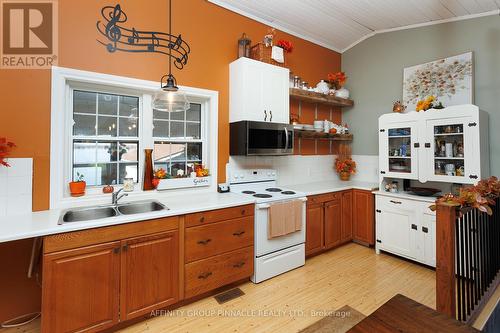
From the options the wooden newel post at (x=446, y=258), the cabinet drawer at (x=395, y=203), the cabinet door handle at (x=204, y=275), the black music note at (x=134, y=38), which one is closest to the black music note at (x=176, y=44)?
the black music note at (x=134, y=38)

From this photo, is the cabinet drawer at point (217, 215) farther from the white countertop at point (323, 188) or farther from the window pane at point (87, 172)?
the window pane at point (87, 172)

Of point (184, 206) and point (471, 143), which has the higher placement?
point (471, 143)

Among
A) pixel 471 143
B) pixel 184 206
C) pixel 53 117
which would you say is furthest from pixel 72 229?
pixel 471 143

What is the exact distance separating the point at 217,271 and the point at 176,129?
5.31ft

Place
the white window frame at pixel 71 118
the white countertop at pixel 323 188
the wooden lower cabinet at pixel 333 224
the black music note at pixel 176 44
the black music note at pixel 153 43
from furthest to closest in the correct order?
the wooden lower cabinet at pixel 333 224, the white countertop at pixel 323 188, the black music note at pixel 176 44, the black music note at pixel 153 43, the white window frame at pixel 71 118

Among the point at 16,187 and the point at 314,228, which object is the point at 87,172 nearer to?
the point at 16,187

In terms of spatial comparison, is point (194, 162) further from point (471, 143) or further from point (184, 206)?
point (471, 143)

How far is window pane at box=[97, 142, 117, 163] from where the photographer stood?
2.52m

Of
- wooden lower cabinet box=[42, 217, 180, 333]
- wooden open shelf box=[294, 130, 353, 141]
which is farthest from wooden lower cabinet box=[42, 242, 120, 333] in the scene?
wooden open shelf box=[294, 130, 353, 141]

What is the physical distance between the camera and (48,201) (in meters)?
2.16

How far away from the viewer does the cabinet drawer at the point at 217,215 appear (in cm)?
226

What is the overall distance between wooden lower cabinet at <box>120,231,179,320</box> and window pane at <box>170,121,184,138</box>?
1236 millimetres

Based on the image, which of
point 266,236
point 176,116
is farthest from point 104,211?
point 266,236

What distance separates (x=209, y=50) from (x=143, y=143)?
1.33 m
